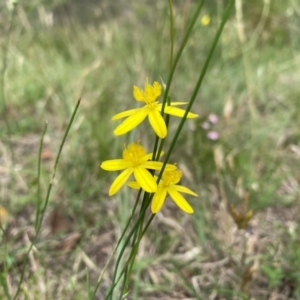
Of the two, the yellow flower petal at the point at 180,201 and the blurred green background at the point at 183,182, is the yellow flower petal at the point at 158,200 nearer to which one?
the yellow flower petal at the point at 180,201

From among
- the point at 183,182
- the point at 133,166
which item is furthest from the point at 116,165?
the point at 183,182

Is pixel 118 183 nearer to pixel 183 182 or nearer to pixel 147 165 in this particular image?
pixel 147 165

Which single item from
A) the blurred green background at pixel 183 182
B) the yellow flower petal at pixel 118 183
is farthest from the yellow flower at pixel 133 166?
the blurred green background at pixel 183 182

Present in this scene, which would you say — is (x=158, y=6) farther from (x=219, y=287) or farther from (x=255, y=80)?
(x=219, y=287)

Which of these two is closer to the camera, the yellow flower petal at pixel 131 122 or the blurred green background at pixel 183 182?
the yellow flower petal at pixel 131 122

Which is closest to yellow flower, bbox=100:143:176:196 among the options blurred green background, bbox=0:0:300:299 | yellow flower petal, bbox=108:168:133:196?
yellow flower petal, bbox=108:168:133:196

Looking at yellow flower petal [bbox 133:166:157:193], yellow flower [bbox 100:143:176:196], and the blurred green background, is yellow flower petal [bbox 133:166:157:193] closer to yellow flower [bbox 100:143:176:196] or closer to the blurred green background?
yellow flower [bbox 100:143:176:196]

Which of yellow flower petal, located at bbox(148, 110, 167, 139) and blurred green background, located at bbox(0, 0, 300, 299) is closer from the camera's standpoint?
yellow flower petal, located at bbox(148, 110, 167, 139)
